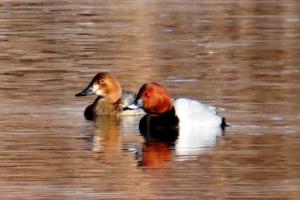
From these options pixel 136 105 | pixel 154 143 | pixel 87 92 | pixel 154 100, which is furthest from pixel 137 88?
pixel 154 143

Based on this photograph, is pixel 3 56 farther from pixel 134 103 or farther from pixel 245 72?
pixel 134 103

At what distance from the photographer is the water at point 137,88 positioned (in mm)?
9852

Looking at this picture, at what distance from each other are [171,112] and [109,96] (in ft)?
6.25

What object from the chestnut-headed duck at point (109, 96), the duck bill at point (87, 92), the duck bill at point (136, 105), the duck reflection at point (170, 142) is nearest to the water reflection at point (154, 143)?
the duck reflection at point (170, 142)

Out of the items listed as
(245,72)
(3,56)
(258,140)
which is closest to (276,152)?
(258,140)

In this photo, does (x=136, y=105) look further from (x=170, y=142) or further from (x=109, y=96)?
(x=109, y=96)

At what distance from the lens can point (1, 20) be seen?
24766mm

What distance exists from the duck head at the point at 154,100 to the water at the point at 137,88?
27cm

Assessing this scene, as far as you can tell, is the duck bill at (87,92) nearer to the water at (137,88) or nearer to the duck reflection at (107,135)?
the water at (137,88)

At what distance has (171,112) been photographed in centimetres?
1256

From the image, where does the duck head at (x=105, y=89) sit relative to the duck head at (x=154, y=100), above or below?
below

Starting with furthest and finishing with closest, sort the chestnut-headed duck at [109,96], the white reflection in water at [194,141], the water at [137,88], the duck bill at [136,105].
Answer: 1. the chestnut-headed duck at [109,96]
2. the duck bill at [136,105]
3. the white reflection in water at [194,141]
4. the water at [137,88]

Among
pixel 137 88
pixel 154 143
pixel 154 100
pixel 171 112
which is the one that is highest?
pixel 154 100

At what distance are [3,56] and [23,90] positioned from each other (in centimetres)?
390
